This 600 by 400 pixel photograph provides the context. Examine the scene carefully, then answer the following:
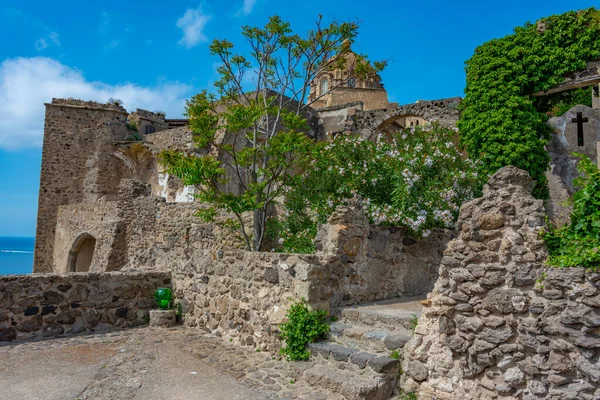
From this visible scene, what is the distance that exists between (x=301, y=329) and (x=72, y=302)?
4.13 m

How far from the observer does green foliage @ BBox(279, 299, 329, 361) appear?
5.35 m

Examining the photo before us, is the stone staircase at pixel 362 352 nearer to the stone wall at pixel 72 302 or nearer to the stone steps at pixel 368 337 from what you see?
the stone steps at pixel 368 337

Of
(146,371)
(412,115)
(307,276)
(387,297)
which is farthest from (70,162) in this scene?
(307,276)

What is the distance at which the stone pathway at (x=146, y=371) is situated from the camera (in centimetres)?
457

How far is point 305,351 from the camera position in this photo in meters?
5.30

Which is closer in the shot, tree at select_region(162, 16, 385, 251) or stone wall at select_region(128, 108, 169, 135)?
tree at select_region(162, 16, 385, 251)

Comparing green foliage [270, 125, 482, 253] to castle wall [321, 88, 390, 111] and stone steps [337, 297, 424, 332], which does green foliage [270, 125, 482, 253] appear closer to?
stone steps [337, 297, 424, 332]

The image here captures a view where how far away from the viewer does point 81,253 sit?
20234 mm

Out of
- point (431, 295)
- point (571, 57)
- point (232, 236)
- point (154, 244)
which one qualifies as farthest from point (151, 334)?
point (571, 57)

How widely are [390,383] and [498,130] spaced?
28.8ft

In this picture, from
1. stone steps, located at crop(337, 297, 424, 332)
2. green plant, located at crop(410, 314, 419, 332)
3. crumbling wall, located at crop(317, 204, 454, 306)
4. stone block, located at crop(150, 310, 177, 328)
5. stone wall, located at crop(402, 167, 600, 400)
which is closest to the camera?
stone wall, located at crop(402, 167, 600, 400)

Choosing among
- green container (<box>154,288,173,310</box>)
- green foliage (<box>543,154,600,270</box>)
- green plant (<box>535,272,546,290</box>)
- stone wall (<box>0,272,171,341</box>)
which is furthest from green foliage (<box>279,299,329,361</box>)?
stone wall (<box>0,272,171,341</box>)

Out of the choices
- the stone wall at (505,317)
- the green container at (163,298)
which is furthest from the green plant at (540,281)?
the green container at (163,298)

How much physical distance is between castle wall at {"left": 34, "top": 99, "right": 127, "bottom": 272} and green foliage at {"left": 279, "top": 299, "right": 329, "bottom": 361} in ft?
66.5
